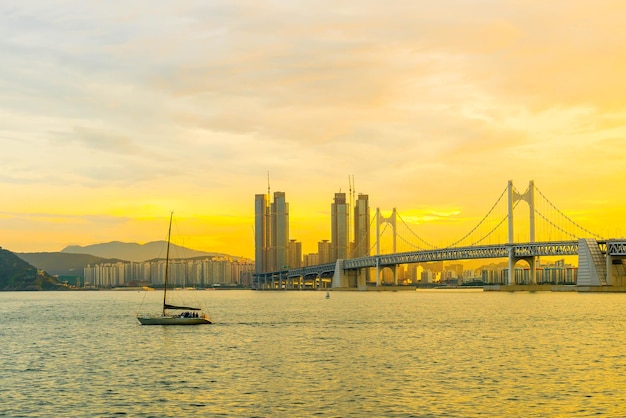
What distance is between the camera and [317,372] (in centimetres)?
3559

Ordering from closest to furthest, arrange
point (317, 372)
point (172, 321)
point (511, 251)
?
point (317, 372) < point (172, 321) < point (511, 251)

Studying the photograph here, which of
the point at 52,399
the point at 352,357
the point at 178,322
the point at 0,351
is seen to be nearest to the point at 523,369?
the point at 352,357

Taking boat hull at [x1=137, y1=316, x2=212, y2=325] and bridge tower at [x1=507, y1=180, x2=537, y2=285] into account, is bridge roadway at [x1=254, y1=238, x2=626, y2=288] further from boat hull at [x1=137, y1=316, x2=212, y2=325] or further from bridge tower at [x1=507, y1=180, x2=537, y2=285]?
boat hull at [x1=137, y1=316, x2=212, y2=325]

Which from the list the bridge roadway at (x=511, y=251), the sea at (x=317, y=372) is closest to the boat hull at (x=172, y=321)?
the sea at (x=317, y=372)

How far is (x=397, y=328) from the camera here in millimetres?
62500

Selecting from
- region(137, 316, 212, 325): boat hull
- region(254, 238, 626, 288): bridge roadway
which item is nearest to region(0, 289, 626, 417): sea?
region(137, 316, 212, 325): boat hull

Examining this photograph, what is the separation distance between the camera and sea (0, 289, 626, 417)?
89.2 ft

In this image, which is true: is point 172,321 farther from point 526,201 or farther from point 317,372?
point 526,201

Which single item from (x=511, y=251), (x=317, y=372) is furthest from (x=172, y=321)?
(x=511, y=251)

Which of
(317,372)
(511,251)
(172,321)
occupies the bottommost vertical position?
(317,372)

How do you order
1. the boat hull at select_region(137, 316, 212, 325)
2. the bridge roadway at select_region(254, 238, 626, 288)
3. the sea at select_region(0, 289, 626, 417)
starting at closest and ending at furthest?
the sea at select_region(0, 289, 626, 417), the boat hull at select_region(137, 316, 212, 325), the bridge roadway at select_region(254, 238, 626, 288)

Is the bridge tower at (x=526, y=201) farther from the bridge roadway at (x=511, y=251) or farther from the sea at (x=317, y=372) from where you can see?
the sea at (x=317, y=372)

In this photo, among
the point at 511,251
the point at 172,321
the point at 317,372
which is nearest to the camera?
the point at 317,372

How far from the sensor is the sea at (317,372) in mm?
27203
